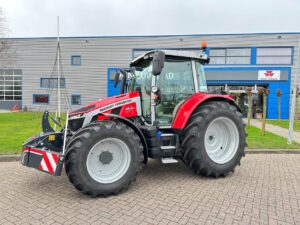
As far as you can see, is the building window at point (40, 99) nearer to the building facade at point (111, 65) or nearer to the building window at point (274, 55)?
the building facade at point (111, 65)

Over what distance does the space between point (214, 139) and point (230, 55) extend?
17870 millimetres

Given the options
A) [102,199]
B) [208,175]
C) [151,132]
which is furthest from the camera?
[208,175]

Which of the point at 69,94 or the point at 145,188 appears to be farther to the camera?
the point at 69,94

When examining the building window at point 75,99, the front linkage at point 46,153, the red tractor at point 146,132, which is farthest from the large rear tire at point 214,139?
the building window at point 75,99

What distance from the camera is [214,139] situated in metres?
4.82

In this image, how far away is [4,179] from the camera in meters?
4.39

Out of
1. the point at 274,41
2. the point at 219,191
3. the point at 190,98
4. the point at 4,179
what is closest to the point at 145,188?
the point at 219,191

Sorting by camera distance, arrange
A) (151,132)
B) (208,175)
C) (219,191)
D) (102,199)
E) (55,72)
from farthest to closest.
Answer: (55,72) → (208,175) → (151,132) → (219,191) → (102,199)

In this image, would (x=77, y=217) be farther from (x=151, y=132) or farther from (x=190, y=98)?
(x=190, y=98)

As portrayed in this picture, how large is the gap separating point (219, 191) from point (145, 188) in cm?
125

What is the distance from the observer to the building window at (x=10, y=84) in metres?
25.0

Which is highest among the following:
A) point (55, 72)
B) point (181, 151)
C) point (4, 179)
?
point (55, 72)

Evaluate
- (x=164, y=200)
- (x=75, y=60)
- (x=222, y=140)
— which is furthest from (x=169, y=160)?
(x=75, y=60)

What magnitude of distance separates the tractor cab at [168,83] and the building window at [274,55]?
1780 cm
